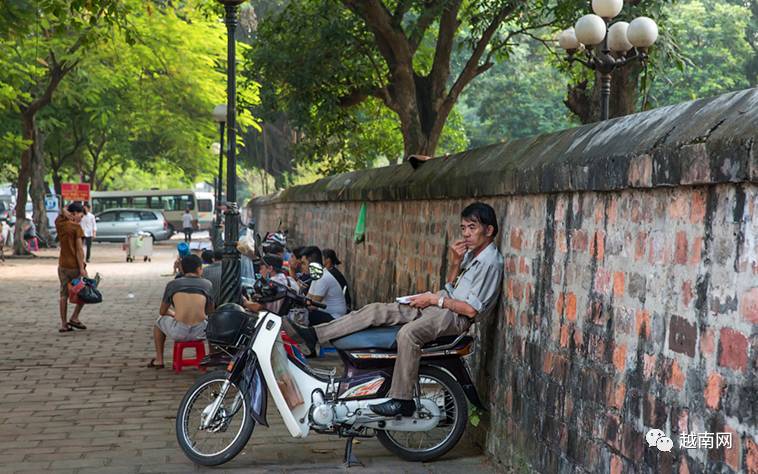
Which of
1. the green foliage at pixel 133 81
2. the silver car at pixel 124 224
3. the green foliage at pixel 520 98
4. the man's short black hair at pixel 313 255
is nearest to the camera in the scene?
the man's short black hair at pixel 313 255

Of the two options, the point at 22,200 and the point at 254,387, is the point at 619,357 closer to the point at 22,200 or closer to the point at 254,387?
the point at 254,387

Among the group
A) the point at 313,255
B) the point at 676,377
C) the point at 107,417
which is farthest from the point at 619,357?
the point at 313,255

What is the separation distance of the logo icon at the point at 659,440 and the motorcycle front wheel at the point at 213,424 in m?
2.64

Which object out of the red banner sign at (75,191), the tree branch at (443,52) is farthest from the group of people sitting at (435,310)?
the red banner sign at (75,191)

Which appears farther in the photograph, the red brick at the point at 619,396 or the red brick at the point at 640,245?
the red brick at the point at 619,396

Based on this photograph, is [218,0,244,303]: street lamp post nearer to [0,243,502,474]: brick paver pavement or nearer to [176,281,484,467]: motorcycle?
[0,243,502,474]: brick paver pavement

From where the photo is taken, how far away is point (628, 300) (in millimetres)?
4531

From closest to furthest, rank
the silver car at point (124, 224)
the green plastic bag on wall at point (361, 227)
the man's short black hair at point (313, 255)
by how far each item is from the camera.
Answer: the man's short black hair at point (313, 255) < the green plastic bag on wall at point (361, 227) < the silver car at point (124, 224)

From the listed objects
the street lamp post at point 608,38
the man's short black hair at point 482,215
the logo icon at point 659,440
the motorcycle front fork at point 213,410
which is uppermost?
the street lamp post at point 608,38

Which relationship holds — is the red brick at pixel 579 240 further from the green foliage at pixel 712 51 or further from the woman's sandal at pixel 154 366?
the green foliage at pixel 712 51

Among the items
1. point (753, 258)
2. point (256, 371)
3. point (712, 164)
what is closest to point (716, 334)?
point (753, 258)

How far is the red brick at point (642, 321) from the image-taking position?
4.32m

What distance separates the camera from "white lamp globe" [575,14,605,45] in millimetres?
13867

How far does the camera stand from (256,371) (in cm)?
622
